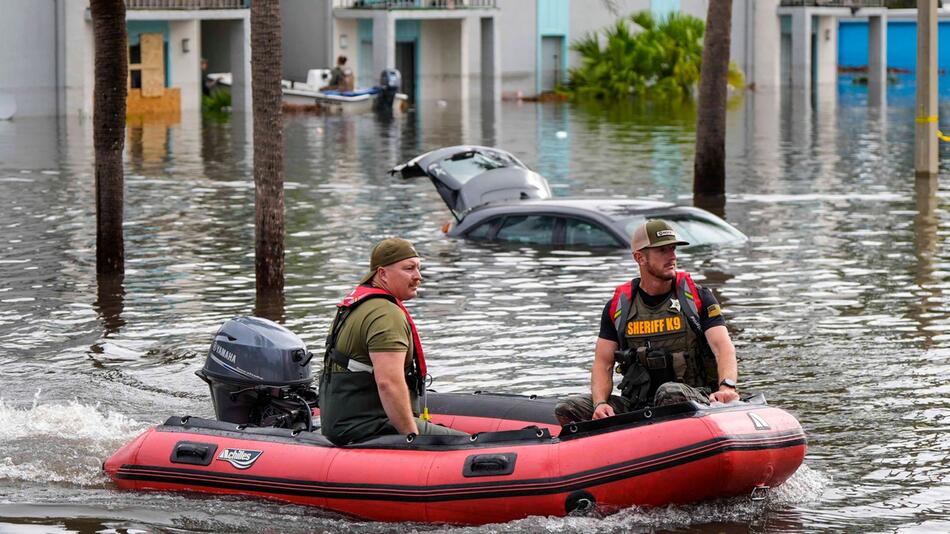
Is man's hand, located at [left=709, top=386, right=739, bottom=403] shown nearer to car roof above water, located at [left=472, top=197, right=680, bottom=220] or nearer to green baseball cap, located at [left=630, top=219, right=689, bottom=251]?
green baseball cap, located at [left=630, top=219, right=689, bottom=251]

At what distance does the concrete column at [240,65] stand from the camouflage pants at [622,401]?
41.5m

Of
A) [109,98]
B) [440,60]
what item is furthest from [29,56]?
[109,98]

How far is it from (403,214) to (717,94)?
4.88 metres

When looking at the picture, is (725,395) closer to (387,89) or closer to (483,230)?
(483,230)

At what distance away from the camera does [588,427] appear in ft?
29.3

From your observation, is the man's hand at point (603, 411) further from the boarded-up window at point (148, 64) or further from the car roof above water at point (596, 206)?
the boarded-up window at point (148, 64)

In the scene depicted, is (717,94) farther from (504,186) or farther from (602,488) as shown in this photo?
(602,488)

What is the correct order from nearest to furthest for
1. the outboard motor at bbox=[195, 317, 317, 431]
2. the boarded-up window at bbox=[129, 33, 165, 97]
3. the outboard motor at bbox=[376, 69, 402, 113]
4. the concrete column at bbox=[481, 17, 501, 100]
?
the outboard motor at bbox=[195, 317, 317, 431]
the boarded-up window at bbox=[129, 33, 165, 97]
the outboard motor at bbox=[376, 69, 402, 113]
the concrete column at bbox=[481, 17, 501, 100]

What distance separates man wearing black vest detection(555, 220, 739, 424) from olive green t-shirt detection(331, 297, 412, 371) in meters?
1.18

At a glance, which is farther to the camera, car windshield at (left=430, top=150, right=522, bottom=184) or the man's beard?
car windshield at (left=430, top=150, right=522, bottom=184)

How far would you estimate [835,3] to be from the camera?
69.5 m

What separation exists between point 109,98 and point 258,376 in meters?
6.89

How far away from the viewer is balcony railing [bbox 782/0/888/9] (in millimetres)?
67875

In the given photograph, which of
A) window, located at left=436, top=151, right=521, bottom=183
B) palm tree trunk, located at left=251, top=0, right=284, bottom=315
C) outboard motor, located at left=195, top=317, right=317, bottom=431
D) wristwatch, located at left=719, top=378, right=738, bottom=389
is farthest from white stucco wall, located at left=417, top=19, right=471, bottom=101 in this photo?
wristwatch, located at left=719, top=378, right=738, bottom=389
